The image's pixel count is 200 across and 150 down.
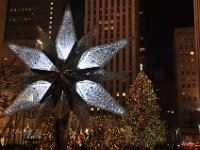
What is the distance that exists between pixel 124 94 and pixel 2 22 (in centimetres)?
7092

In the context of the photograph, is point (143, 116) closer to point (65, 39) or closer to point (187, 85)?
point (65, 39)

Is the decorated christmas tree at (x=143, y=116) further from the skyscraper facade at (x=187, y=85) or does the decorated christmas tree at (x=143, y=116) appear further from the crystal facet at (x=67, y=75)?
the skyscraper facade at (x=187, y=85)

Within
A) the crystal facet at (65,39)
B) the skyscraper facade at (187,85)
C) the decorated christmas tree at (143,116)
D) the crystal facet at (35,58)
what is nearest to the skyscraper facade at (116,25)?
the skyscraper facade at (187,85)

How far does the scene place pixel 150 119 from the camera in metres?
36.6

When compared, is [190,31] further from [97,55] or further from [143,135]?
[97,55]

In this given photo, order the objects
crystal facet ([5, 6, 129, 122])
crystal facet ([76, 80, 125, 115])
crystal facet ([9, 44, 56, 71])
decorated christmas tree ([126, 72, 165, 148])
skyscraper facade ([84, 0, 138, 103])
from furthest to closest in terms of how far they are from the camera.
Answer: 1. skyscraper facade ([84, 0, 138, 103])
2. decorated christmas tree ([126, 72, 165, 148])
3. crystal facet ([9, 44, 56, 71])
4. crystal facet ([5, 6, 129, 122])
5. crystal facet ([76, 80, 125, 115])

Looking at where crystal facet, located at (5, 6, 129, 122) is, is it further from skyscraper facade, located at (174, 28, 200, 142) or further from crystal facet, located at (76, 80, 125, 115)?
skyscraper facade, located at (174, 28, 200, 142)

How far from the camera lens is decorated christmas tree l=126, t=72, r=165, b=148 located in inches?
1437

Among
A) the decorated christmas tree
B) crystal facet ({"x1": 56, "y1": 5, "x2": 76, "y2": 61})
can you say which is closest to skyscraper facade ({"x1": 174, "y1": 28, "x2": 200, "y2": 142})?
the decorated christmas tree

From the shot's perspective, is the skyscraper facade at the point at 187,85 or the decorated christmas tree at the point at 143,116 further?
the skyscraper facade at the point at 187,85

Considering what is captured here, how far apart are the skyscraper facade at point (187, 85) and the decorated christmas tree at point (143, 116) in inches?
2474

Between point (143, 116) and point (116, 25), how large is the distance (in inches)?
2708

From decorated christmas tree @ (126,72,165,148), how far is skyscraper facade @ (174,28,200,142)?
6285cm

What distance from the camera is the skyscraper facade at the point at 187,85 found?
3890 inches
